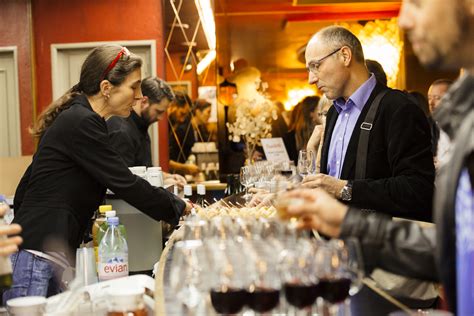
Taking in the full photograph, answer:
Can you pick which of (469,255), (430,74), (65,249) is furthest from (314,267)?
(430,74)

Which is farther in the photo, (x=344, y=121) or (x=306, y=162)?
(x=306, y=162)

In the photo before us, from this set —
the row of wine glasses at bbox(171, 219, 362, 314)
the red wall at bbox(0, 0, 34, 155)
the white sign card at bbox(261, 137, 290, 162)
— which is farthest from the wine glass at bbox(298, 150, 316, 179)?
the red wall at bbox(0, 0, 34, 155)

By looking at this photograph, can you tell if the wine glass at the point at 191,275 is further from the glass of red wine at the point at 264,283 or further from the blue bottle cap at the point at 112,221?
the blue bottle cap at the point at 112,221

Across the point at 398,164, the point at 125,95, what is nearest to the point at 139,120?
the point at 125,95

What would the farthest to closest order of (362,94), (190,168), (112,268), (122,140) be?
(190,168) < (122,140) < (362,94) < (112,268)

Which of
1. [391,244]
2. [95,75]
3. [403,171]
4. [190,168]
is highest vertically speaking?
[95,75]

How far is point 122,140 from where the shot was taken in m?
5.93

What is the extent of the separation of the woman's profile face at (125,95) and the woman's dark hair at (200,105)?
525 centimetres

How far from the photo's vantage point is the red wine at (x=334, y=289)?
1.78m

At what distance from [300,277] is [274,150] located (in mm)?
5412

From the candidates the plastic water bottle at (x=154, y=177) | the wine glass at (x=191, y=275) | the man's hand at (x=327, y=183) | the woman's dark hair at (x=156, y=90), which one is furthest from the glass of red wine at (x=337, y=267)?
the woman's dark hair at (x=156, y=90)

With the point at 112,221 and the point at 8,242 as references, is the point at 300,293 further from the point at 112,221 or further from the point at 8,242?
the point at 112,221

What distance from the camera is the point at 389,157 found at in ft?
12.0

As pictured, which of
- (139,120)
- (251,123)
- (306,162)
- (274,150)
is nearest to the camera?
(306,162)
